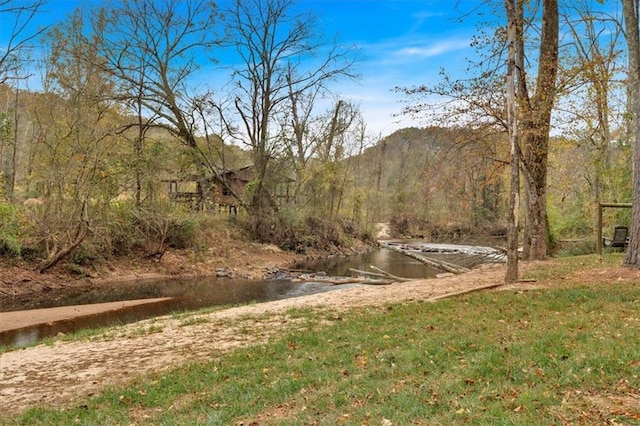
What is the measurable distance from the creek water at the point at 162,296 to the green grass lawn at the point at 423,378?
23.8 feet

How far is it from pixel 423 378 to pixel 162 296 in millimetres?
14302

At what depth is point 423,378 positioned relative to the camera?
475cm

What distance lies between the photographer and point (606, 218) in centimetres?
1988

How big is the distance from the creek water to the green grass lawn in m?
7.27

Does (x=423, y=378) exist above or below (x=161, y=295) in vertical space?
above

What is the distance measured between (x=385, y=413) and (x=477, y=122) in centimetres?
908

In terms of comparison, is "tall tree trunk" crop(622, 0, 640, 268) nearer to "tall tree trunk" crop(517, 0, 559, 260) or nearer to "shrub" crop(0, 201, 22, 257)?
"tall tree trunk" crop(517, 0, 559, 260)

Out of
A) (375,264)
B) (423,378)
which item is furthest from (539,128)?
(375,264)

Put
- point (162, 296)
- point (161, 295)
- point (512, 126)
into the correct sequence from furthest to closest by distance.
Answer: point (161, 295) → point (162, 296) → point (512, 126)

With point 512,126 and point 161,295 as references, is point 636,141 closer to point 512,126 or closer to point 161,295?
point 512,126

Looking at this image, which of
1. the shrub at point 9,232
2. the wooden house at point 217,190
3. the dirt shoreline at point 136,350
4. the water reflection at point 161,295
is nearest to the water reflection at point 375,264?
the water reflection at point 161,295

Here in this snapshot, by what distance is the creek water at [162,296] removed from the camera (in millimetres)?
12414

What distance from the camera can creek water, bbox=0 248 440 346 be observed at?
12414 mm

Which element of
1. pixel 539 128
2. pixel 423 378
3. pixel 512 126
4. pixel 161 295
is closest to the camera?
pixel 423 378
